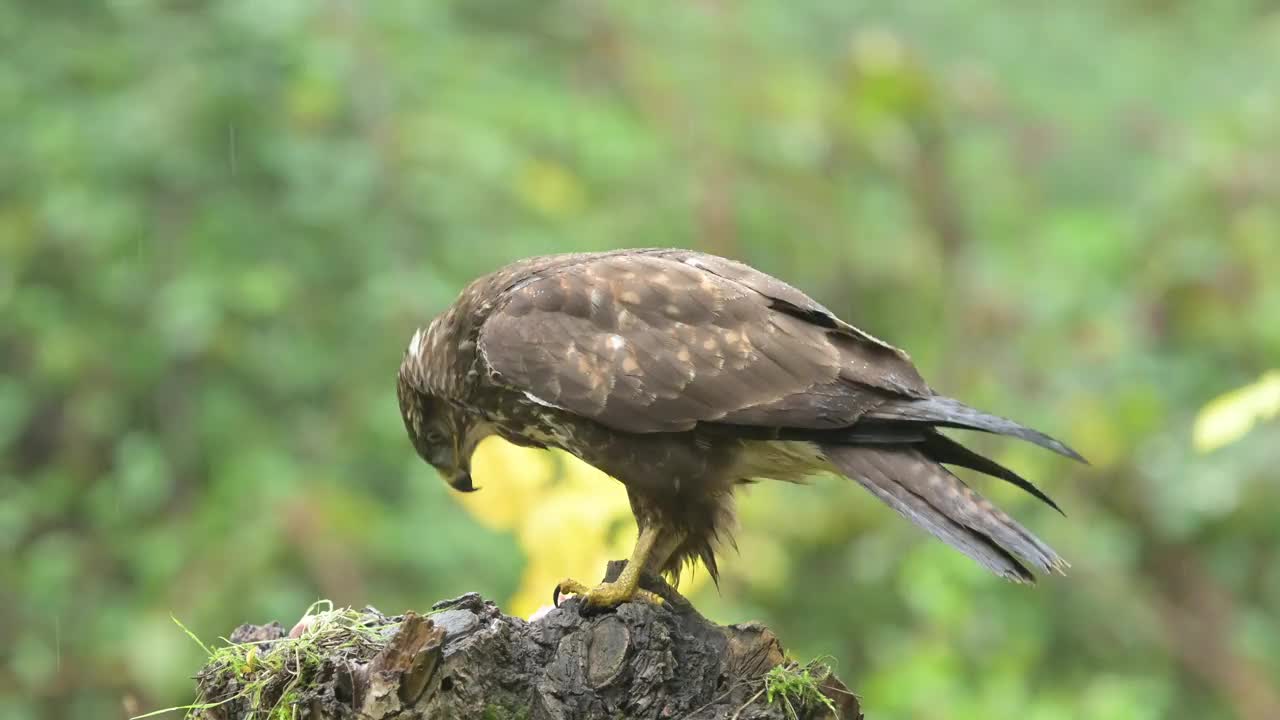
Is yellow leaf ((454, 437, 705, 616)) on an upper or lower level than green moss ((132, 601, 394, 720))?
upper

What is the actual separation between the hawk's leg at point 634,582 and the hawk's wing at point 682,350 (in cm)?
29

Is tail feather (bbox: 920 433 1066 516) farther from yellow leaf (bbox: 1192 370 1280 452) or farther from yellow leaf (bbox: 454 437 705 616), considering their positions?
yellow leaf (bbox: 454 437 705 616)

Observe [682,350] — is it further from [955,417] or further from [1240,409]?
[1240,409]

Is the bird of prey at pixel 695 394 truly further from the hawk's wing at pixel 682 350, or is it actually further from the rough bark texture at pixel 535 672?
the rough bark texture at pixel 535 672

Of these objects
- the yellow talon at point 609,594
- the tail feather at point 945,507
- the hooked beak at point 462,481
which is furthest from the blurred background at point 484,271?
the tail feather at point 945,507

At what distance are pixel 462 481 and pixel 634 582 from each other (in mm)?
1085

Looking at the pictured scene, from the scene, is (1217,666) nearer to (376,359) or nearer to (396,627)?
(376,359)

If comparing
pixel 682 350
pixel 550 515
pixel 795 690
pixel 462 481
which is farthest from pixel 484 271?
pixel 795 690

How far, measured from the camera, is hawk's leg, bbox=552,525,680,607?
3340 millimetres

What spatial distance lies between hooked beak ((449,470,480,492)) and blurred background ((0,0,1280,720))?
67 cm

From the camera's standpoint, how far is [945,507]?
3215 millimetres

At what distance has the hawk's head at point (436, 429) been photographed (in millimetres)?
4148

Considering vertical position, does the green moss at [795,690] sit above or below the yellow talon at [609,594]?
above

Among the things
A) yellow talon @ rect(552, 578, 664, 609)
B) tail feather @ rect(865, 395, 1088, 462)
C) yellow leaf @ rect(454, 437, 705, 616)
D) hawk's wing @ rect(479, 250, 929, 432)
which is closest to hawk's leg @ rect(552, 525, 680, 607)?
yellow talon @ rect(552, 578, 664, 609)
